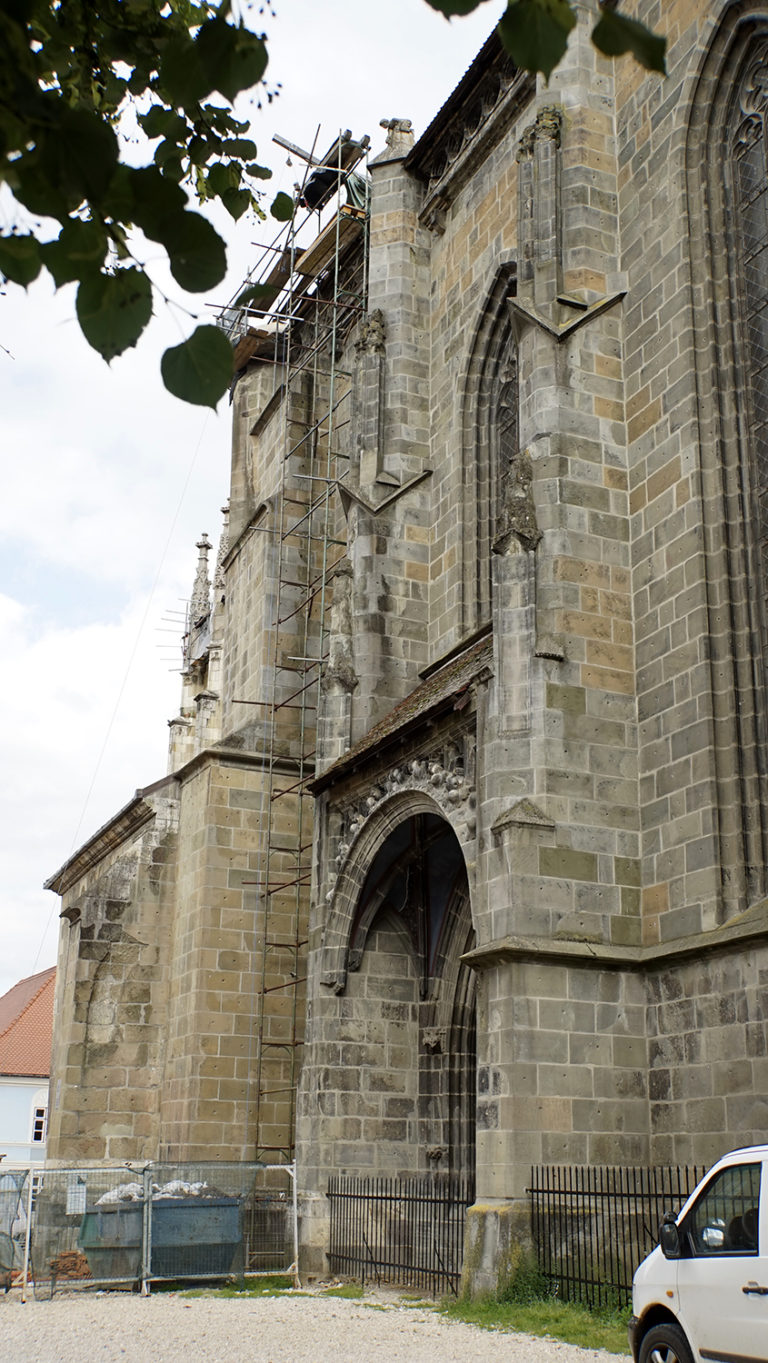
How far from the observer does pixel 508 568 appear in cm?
1273

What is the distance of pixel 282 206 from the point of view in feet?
15.3

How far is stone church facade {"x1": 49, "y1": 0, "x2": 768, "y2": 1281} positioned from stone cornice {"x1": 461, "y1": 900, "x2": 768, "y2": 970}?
0.05 metres

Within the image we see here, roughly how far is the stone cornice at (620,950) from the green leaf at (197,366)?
26.7 ft

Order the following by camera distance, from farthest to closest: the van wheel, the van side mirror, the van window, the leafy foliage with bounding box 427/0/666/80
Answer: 1. the van side mirror
2. the van wheel
3. the van window
4. the leafy foliage with bounding box 427/0/666/80

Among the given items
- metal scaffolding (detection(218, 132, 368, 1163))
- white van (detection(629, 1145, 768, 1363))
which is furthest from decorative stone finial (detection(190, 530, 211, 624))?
white van (detection(629, 1145, 768, 1363))

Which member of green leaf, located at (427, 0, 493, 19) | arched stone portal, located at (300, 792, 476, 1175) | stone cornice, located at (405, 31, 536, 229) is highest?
stone cornice, located at (405, 31, 536, 229)

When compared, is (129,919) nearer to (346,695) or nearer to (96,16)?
(346,695)

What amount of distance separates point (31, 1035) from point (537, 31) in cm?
4147

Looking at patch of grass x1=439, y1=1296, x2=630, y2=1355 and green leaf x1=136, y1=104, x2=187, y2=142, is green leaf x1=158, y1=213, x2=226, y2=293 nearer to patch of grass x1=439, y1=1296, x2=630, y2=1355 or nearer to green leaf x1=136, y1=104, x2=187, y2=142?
green leaf x1=136, y1=104, x2=187, y2=142

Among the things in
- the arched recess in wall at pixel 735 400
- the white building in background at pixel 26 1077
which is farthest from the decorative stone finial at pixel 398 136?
the white building in background at pixel 26 1077

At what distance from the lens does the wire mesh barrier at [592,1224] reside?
399 inches

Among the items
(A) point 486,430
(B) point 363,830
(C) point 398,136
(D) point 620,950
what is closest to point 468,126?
(C) point 398,136

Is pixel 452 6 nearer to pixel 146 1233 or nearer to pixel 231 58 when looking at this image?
pixel 231 58

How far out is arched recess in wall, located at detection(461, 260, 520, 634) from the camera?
16.2m
